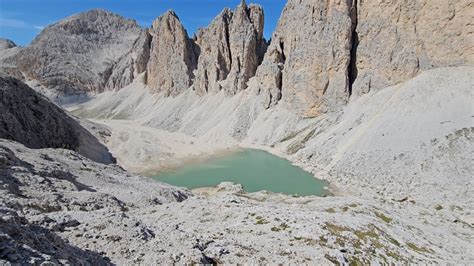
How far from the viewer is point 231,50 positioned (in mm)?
139875

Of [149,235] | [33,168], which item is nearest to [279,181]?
[33,168]

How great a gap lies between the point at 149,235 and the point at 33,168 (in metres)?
19.8

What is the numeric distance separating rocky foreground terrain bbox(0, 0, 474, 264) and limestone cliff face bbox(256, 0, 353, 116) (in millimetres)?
409

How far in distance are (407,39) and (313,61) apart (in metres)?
25.4

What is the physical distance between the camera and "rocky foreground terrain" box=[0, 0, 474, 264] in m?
19.5

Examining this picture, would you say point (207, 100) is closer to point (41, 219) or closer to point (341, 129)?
point (341, 129)

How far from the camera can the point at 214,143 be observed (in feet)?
355

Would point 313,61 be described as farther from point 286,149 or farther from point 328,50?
point 286,149

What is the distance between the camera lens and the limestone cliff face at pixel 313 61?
90938 mm

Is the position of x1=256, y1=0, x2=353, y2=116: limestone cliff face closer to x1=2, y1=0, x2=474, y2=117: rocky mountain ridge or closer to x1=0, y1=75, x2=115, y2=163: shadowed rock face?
x1=2, y1=0, x2=474, y2=117: rocky mountain ridge

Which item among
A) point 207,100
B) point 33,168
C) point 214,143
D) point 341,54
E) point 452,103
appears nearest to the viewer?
point 33,168

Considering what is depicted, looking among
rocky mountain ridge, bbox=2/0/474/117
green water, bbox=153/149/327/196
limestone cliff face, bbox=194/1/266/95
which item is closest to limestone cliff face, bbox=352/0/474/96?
rocky mountain ridge, bbox=2/0/474/117

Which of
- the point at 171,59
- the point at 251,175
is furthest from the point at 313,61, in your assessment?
the point at 171,59

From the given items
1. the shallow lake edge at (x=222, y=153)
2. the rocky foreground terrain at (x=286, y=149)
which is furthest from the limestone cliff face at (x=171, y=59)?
the shallow lake edge at (x=222, y=153)
